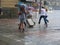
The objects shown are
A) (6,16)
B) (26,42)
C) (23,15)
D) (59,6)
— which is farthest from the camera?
(59,6)

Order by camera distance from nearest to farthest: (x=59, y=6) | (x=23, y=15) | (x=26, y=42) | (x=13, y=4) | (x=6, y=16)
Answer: (x=26, y=42) → (x=23, y=15) → (x=6, y=16) → (x=13, y=4) → (x=59, y=6)

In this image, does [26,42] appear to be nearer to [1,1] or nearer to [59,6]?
[1,1]

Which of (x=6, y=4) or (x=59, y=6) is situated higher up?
(x=6, y=4)

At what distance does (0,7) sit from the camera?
26.1 meters

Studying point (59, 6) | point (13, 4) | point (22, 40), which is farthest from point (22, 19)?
point (59, 6)

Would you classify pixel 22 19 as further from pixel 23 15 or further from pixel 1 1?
pixel 1 1

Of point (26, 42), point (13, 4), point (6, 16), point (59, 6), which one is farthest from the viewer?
point (59, 6)

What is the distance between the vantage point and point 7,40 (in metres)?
12.2

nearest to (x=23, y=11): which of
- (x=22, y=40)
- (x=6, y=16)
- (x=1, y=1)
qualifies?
(x=22, y=40)

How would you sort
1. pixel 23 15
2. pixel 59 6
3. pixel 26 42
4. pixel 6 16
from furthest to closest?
pixel 59 6 < pixel 6 16 < pixel 23 15 < pixel 26 42

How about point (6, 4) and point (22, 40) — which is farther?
point (6, 4)

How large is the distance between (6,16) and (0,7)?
1.26 m

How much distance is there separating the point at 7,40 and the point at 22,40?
0.76 m

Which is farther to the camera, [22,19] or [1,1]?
[1,1]
